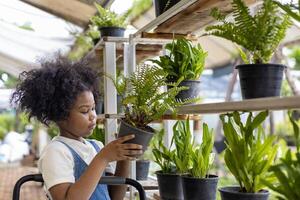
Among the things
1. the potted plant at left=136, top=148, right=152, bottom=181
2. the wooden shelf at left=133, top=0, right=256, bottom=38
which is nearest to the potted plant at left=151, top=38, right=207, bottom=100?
the wooden shelf at left=133, top=0, right=256, bottom=38

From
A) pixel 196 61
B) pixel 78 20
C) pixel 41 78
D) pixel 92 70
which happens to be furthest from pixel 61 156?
pixel 78 20

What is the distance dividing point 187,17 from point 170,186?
2.53 feet

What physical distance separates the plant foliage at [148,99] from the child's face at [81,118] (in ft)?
0.50

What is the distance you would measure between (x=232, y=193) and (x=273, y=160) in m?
0.18

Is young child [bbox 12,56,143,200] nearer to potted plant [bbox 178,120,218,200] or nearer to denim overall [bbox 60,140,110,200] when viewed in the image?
denim overall [bbox 60,140,110,200]

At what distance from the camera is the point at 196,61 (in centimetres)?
197

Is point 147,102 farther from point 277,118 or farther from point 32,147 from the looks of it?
point 32,147

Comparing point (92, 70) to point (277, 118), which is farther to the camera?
point (277, 118)

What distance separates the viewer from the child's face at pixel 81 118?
1.74 m

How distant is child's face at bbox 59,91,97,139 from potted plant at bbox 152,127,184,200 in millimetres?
436

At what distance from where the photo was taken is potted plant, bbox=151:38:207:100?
76.3 inches

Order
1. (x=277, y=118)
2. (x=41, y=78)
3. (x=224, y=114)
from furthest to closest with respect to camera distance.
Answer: (x=277, y=118) < (x=41, y=78) < (x=224, y=114)

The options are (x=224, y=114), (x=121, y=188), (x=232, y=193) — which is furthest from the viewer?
(x=121, y=188)

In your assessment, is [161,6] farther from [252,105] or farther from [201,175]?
[252,105]
